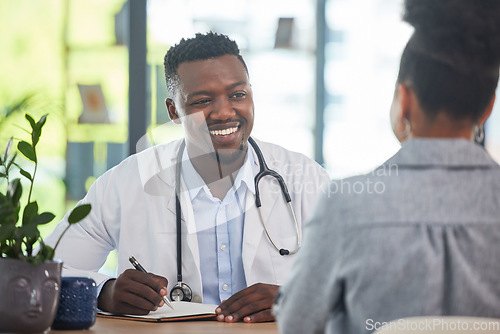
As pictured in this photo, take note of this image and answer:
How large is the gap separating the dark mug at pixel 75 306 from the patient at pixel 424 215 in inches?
21.0

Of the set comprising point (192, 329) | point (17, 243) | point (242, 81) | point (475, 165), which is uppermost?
point (242, 81)

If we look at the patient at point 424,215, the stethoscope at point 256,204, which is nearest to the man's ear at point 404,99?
the patient at point 424,215

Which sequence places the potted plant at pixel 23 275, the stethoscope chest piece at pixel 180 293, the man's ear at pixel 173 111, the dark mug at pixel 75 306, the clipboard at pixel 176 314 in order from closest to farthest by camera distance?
the potted plant at pixel 23 275
the dark mug at pixel 75 306
the clipboard at pixel 176 314
the stethoscope chest piece at pixel 180 293
the man's ear at pixel 173 111

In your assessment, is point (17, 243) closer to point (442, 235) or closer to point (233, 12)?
point (442, 235)

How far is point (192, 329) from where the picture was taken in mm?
1371

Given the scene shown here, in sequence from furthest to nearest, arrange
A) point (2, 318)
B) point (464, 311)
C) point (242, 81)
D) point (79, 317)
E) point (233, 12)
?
point (233, 12)
point (242, 81)
point (79, 317)
point (2, 318)
point (464, 311)

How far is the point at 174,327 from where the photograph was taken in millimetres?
1384

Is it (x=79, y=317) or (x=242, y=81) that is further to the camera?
(x=242, y=81)

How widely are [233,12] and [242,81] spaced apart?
1525mm

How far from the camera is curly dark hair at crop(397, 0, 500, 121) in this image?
98 cm

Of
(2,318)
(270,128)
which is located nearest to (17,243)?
(2,318)

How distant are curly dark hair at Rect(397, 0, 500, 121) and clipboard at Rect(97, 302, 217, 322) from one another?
2.55 ft

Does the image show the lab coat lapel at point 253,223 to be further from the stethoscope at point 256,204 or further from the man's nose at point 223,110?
the man's nose at point 223,110

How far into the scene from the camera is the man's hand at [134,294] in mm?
1529
